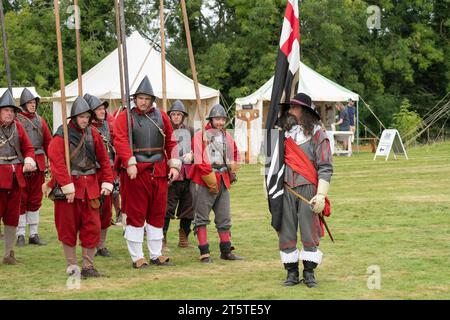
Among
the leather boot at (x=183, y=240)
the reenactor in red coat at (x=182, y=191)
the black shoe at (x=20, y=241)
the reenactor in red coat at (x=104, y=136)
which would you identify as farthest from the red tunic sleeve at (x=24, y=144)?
the leather boot at (x=183, y=240)

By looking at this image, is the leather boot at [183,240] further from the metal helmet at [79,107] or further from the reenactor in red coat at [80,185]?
the metal helmet at [79,107]

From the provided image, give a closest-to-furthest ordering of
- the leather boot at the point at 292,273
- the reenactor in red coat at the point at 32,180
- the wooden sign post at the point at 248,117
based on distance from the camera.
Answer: the leather boot at the point at 292,273 → the reenactor in red coat at the point at 32,180 → the wooden sign post at the point at 248,117

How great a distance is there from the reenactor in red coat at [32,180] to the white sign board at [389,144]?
15164 mm

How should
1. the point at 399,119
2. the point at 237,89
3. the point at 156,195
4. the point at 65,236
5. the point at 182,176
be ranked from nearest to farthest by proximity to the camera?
the point at 65,236
the point at 156,195
the point at 182,176
the point at 399,119
the point at 237,89

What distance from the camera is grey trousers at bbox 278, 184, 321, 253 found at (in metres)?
7.99

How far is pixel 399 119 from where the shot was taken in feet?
112

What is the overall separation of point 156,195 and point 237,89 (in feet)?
92.9

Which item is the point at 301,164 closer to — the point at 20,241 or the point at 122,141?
the point at 122,141

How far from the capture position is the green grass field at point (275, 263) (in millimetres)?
7828

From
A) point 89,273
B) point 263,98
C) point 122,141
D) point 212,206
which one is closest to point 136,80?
point 263,98

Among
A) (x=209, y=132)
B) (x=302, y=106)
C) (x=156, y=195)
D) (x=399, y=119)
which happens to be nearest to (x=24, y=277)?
(x=156, y=195)

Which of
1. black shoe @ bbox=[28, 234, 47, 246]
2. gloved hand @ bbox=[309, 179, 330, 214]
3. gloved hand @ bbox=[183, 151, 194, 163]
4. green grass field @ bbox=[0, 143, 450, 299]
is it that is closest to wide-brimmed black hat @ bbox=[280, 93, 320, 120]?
gloved hand @ bbox=[309, 179, 330, 214]

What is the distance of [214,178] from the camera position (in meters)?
9.76

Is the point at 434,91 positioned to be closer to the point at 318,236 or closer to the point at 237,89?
the point at 237,89
